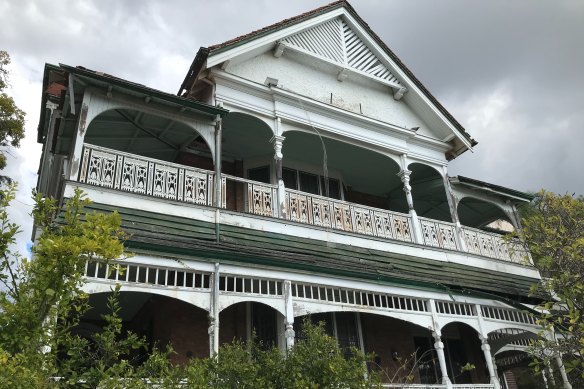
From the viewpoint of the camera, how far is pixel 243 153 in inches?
511

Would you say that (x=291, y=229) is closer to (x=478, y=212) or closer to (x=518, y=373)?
(x=478, y=212)

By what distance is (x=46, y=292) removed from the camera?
402 cm

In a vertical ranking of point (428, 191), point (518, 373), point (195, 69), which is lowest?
point (518, 373)

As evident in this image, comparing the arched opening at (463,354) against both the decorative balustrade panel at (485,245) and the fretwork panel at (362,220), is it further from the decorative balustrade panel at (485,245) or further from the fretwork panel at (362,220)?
the fretwork panel at (362,220)

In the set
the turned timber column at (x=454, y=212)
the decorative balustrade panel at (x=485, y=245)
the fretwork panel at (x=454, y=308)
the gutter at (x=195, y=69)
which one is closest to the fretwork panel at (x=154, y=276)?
the gutter at (x=195, y=69)

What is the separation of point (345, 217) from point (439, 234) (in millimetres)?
2936

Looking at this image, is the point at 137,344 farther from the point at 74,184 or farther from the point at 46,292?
the point at 74,184

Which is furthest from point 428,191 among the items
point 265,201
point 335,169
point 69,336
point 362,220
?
point 69,336

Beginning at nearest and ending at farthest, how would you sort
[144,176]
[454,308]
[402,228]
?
[144,176], [454,308], [402,228]

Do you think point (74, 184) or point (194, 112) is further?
point (194, 112)

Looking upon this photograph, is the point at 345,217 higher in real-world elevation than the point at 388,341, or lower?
higher

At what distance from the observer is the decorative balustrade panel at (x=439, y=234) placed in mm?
12605

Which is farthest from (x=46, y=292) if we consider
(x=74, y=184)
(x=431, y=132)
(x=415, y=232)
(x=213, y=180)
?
(x=431, y=132)

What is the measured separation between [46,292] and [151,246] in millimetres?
3807
